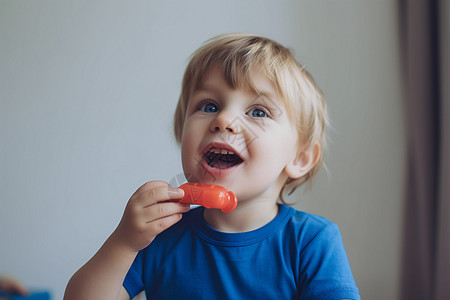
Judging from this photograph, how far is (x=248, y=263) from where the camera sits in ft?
2.56

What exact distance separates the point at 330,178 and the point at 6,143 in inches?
34.7

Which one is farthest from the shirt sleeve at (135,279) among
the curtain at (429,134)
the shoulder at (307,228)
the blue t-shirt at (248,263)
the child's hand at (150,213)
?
the curtain at (429,134)

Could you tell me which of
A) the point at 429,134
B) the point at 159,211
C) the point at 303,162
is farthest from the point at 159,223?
the point at 429,134

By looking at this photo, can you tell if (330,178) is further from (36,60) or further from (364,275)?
(36,60)

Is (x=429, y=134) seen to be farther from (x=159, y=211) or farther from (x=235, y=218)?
(x=159, y=211)

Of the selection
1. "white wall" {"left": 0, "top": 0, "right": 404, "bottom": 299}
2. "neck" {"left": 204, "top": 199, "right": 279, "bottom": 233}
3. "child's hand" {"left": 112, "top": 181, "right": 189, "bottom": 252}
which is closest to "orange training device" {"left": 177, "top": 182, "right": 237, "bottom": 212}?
"child's hand" {"left": 112, "top": 181, "right": 189, "bottom": 252}

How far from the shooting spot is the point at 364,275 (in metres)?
1.18

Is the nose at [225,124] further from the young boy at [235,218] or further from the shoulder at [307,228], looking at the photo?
the shoulder at [307,228]

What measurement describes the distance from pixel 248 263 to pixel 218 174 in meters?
0.19

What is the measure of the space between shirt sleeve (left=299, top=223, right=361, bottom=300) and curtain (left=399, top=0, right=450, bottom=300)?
1.07ft

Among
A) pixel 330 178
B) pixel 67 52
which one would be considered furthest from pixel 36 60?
pixel 330 178

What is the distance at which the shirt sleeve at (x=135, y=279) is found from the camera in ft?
2.63

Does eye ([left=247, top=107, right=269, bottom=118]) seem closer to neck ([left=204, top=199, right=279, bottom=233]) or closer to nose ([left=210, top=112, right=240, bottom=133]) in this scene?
nose ([left=210, top=112, right=240, bottom=133])

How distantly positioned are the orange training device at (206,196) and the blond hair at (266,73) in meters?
0.21
